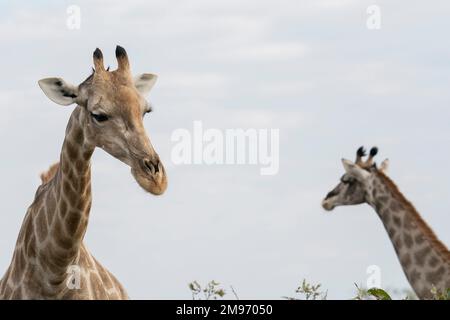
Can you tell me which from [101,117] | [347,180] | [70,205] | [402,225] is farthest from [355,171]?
[101,117]

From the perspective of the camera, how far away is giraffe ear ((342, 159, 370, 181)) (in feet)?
76.1

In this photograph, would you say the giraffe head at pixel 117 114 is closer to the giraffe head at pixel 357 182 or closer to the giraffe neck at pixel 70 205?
the giraffe neck at pixel 70 205

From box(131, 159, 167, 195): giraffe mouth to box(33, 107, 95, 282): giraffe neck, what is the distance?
3.20ft

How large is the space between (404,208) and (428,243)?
125 centimetres

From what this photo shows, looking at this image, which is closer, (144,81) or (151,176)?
(151,176)

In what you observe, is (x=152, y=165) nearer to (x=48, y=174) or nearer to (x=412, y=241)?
(x=48, y=174)

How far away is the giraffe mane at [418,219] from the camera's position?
19.2m

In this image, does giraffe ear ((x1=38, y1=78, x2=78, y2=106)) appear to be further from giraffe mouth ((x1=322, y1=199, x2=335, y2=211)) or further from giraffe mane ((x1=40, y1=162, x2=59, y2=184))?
giraffe mouth ((x1=322, y1=199, x2=335, y2=211))

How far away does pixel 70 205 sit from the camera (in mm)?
9391

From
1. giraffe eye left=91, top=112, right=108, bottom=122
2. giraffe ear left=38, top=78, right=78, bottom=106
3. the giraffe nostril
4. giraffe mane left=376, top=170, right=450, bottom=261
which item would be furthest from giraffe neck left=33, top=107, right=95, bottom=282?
giraffe mane left=376, top=170, right=450, bottom=261

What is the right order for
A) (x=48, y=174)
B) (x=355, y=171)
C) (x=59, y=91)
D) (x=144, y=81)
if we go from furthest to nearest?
(x=355, y=171) → (x=48, y=174) → (x=144, y=81) → (x=59, y=91)

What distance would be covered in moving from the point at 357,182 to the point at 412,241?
139 inches
